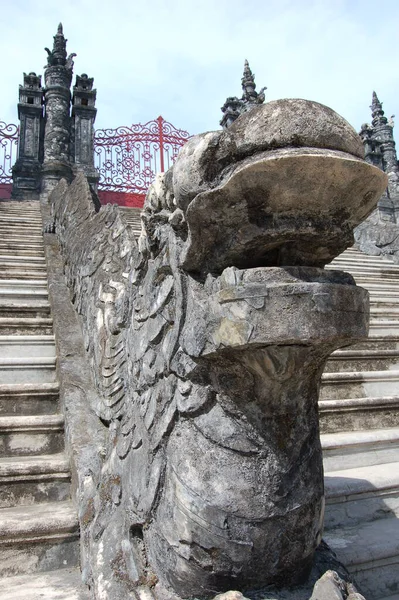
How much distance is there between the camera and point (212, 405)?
1186 millimetres

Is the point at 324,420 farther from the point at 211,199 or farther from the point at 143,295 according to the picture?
the point at 211,199

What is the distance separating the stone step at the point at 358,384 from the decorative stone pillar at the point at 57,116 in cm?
1094

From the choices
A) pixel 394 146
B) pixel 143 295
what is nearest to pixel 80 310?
pixel 143 295

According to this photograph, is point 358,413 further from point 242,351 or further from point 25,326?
point 25,326

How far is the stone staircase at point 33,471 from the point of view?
1.66 m

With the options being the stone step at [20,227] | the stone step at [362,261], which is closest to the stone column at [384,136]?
the stone step at [362,261]

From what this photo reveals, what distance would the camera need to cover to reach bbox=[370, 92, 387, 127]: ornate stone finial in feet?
66.3

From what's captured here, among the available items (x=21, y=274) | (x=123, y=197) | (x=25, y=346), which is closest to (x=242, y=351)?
(x=25, y=346)

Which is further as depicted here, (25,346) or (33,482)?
(25,346)

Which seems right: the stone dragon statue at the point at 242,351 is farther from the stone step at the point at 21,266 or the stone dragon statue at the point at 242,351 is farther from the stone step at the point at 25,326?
the stone step at the point at 21,266

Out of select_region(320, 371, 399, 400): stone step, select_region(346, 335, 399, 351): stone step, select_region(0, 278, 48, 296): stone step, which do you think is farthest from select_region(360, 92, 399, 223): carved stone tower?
select_region(320, 371, 399, 400): stone step

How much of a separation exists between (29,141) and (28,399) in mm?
12672

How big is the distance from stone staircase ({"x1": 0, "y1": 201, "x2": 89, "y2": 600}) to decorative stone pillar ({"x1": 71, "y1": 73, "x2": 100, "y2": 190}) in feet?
35.0

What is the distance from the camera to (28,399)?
249 centimetres
